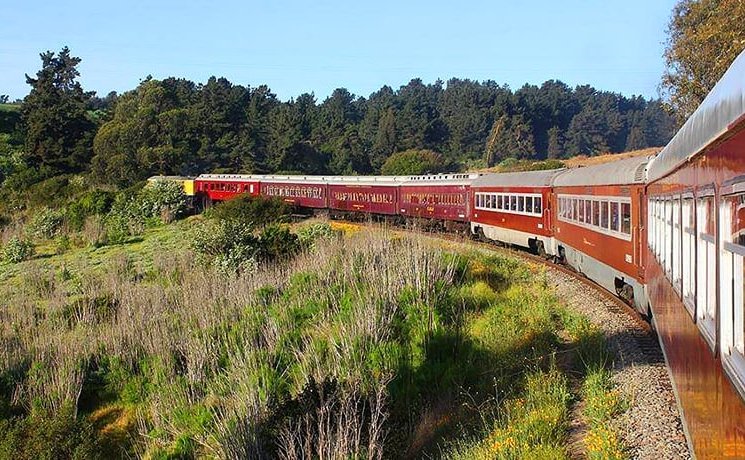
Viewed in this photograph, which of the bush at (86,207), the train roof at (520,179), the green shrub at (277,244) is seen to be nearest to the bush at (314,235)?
the green shrub at (277,244)

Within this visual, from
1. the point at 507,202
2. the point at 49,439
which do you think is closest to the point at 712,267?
the point at 49,439

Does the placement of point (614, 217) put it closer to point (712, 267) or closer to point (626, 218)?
point (626, 218)

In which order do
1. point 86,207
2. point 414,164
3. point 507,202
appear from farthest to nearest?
point 414,164 < point 86,207 < point 507,202

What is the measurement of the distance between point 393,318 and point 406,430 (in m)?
3.77

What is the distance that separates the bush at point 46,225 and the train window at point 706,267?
4033 cm

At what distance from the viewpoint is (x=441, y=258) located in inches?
642

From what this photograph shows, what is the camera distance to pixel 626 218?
12.3 m

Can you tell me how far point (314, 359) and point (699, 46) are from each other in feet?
78.0

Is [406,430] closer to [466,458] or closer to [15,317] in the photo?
[466,458]

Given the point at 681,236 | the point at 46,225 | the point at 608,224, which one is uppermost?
the point at 681,236

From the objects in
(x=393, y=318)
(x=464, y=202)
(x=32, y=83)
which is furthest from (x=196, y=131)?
(x=393, y=318)

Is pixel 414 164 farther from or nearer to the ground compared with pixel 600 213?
farther from the ground

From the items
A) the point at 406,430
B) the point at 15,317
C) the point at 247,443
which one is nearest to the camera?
the point at 247,443

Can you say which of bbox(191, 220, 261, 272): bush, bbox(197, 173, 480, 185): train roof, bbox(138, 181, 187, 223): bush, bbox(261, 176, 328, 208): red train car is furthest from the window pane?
bbox(138, 181, 187, 223): bush
